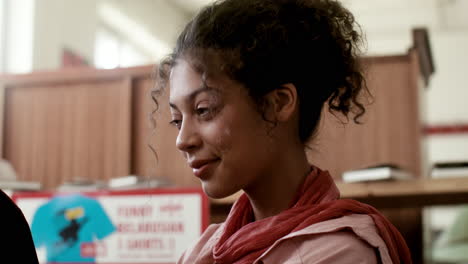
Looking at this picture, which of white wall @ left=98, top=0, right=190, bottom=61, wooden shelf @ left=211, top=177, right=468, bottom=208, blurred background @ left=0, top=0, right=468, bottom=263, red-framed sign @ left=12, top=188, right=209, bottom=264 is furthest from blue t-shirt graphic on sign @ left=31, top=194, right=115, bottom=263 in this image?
white wall @ left=98, top=0, right=190, bottom=61

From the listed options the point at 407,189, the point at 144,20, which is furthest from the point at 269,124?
the point at 144,20

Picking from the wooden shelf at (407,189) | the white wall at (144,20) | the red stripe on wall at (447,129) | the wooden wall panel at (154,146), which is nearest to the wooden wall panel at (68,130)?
the wooden wall panel at (154,146)

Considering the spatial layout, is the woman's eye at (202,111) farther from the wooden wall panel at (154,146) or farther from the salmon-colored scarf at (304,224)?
the wooden wall panel at (154,146)

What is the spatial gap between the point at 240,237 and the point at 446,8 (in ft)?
21.6

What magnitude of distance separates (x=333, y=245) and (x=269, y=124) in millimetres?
188

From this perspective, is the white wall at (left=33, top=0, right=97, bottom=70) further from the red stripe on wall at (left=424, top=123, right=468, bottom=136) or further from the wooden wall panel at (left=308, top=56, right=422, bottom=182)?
the red stripe on wall at (left=424, top=123, right=468, bottom=136)

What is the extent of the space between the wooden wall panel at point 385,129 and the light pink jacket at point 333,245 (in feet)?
5.36

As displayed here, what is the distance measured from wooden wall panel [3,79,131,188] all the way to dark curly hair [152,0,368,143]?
1825mm

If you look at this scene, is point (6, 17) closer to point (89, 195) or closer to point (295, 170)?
point (89, 195)

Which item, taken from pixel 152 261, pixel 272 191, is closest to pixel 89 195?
pixel 152 261

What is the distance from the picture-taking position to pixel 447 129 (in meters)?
6.81

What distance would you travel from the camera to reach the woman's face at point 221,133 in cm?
83

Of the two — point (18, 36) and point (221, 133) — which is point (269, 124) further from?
point (18, 36)

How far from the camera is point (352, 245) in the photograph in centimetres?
77
